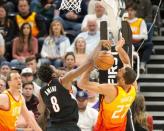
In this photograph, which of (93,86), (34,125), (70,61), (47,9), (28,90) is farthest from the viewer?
(47,9)

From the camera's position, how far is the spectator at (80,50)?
12891 millimetres

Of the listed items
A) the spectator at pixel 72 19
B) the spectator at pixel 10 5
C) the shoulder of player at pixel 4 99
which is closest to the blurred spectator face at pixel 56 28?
the spectator at pixel 72 19

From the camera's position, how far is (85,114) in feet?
35.7

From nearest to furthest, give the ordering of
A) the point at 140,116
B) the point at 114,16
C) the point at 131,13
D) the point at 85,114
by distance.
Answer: the point at 140,116, the point at 114,16, the point at 85,114, the point at 131,13

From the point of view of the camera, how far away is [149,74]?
45.3 ft

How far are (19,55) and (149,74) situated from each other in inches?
106

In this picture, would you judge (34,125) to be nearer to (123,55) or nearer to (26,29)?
(123,55)

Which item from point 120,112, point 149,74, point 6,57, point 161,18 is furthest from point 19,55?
point 120,112

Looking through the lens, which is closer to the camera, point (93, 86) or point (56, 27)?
point (93, 86)

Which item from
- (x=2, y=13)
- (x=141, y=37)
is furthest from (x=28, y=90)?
(x=2, y=13)

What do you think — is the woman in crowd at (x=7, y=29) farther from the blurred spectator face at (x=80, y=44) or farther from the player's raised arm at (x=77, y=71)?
the player's raised arm at (x=77, y=71)

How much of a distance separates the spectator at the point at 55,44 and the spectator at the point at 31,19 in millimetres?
696

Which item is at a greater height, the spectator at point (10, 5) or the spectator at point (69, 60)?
the spectator at point (10, 5)

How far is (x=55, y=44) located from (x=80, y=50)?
680 millimetres
